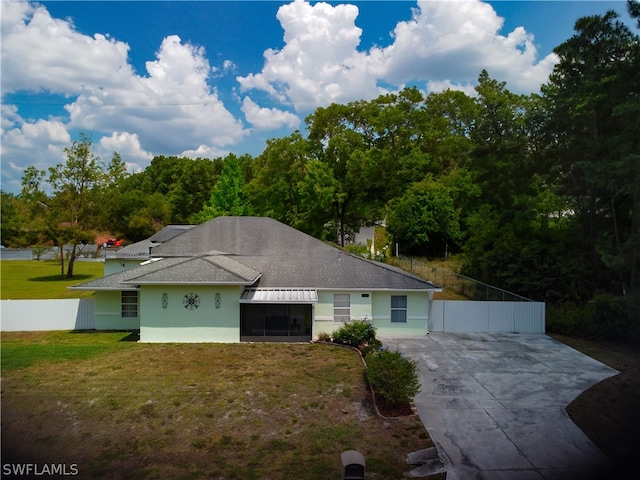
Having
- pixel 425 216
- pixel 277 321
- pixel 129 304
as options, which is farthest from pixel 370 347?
pixel 425 216

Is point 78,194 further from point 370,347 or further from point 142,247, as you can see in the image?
point 370,347

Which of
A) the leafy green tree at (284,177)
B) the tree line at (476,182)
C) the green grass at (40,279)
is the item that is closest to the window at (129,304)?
the green grass at (40,279)

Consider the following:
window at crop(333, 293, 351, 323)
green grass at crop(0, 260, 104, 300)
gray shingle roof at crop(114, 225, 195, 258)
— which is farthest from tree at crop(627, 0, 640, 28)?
green grass at crop(0, 260, 104, 300)

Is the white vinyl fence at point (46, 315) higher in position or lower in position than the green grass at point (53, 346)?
higher

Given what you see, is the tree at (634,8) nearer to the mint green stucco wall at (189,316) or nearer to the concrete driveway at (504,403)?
the concrete driveway at (504,403)

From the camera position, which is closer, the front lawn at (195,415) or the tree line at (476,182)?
the front lawn at (195,415)

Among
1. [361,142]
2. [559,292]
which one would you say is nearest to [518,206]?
[559,292]
